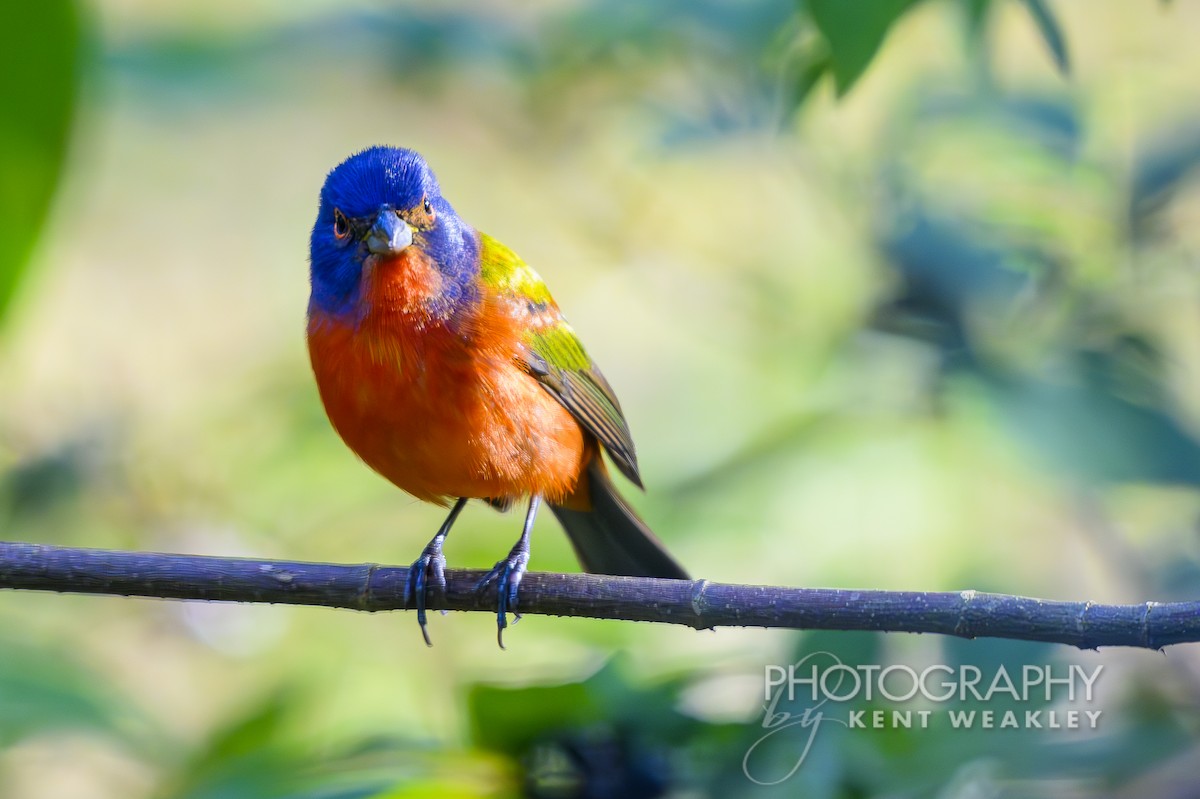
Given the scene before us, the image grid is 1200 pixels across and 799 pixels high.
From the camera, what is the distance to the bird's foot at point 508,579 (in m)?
3.02

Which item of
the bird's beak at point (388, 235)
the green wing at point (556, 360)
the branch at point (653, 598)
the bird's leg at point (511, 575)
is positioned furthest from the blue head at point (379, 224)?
the branch at point (653, 598)

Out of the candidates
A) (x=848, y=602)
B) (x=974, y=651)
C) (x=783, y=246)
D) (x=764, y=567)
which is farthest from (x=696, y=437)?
(x=848, y=602)

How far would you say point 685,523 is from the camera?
4211 mm

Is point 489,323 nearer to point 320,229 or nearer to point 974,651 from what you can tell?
point 320,229

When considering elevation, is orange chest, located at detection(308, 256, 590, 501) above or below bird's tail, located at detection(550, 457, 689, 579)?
above

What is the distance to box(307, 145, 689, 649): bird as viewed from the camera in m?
3.47

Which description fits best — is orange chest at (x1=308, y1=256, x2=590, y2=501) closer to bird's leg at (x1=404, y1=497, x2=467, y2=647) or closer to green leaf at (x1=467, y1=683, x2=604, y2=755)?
bird's leg at (x1=404, y1=497, x2=467, y2=647)

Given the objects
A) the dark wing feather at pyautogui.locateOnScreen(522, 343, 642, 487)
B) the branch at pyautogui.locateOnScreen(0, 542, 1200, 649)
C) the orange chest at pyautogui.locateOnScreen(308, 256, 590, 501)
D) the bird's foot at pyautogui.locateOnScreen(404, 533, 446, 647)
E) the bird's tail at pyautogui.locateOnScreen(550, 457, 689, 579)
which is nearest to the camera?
the branch at pyautogui.locateOnScreen(0, 542, 1200, 649)

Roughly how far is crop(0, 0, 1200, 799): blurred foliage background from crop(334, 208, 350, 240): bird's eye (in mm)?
744

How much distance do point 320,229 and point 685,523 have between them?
4.88 ft

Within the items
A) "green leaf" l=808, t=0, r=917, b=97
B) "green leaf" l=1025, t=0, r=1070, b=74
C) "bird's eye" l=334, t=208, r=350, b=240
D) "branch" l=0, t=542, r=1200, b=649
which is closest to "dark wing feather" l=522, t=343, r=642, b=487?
"bird's eye" l=334, t=208, r=350, b=240

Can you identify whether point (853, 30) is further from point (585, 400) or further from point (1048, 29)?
point (585, 400)

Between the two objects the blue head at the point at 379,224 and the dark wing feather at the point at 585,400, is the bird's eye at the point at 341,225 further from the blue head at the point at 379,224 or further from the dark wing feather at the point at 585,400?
the dark wing feather at the point at 585,400

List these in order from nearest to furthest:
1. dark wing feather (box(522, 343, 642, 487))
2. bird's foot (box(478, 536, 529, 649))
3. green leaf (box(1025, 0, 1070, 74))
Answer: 1. green leaf (box(1025, 0, 1070, 74))
2. bird's foot (box(478, 536, 529, 649))
3. dark wing feather (box(522, 343, 642, 487))
